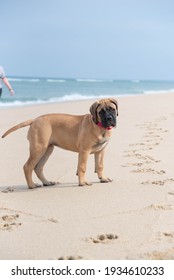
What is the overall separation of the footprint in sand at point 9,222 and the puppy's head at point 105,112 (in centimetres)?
147

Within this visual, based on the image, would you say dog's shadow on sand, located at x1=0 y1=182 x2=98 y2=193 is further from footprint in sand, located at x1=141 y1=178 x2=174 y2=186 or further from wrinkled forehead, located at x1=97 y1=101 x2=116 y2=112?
wrinkled forehead, located at x1=97 y1=101 x2=116 y2=112

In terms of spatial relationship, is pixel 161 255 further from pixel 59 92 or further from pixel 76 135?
pixel 59 92

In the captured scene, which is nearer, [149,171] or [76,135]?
[76,135]

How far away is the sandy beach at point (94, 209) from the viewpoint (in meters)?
3.40

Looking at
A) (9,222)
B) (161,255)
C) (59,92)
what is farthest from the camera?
(59,92)

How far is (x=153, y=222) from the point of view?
393 centimetres

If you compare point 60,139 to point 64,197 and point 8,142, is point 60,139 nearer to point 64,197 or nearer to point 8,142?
point 64,197

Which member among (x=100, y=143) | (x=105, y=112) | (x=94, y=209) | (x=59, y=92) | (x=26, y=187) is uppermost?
(x=105, y=112)

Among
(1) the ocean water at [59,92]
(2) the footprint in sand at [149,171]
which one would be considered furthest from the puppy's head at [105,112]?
(1) the ocean water at [59,92]

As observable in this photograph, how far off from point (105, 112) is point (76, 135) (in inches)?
20.6

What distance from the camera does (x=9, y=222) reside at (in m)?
4.05

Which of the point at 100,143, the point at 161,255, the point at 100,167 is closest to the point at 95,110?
the point at 100,143

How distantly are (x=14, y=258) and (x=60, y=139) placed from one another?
89.1 inches
